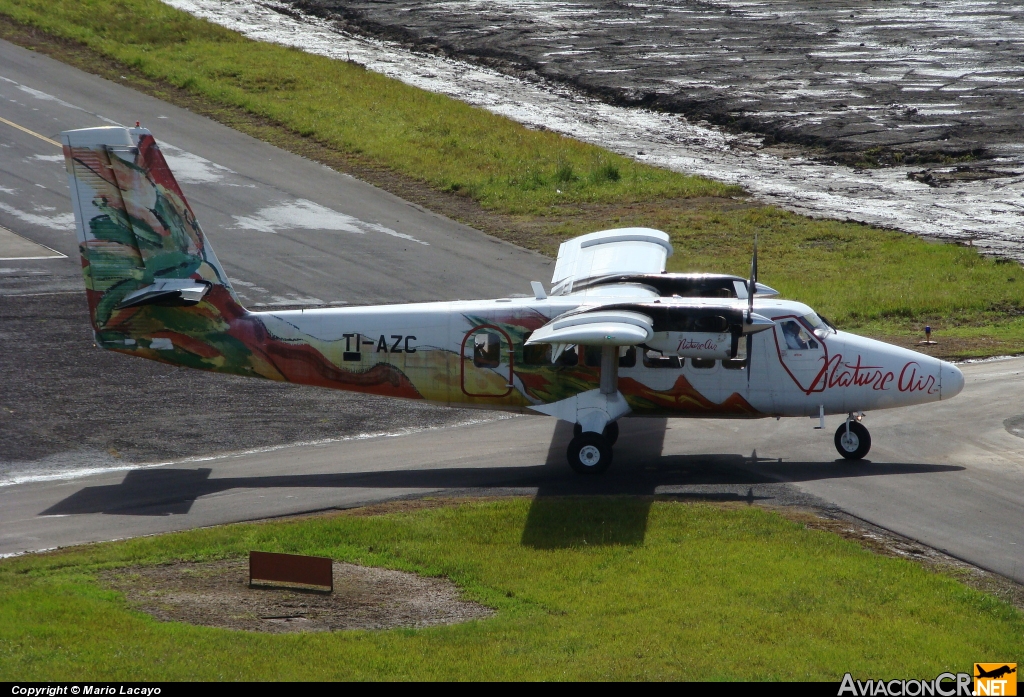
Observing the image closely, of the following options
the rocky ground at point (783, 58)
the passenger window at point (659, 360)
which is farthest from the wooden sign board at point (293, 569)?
the rocky ground at point (783, 58)

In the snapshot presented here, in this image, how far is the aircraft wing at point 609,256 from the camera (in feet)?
83.2

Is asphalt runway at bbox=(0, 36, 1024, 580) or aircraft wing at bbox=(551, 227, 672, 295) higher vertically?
aircraft wing at bbox=(551, 227, 672, 295)

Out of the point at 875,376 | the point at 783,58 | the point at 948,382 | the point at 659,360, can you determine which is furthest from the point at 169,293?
the point at 783,58

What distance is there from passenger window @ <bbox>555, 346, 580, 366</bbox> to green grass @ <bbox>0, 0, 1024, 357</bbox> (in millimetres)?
13692

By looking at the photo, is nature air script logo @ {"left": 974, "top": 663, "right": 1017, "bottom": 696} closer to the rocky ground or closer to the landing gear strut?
the landing gear strut

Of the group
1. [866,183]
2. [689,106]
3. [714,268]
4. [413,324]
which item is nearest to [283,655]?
[413,324]

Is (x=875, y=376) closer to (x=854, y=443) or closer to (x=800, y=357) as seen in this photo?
(x=854, y=443)

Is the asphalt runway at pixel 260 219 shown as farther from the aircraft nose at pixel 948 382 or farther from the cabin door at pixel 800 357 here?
the aircraft nose at pixel 948 382

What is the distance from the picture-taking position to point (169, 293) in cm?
2281

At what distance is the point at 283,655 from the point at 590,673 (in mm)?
4045

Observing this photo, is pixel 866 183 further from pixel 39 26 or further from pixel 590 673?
pixel 39 26

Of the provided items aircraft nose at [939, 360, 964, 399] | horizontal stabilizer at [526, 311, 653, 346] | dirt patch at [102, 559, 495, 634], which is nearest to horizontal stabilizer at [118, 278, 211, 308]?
dirt patch at [102, 559, 495, 634]

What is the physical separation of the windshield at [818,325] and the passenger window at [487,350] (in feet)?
22.2

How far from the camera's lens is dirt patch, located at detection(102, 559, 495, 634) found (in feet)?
49.8
